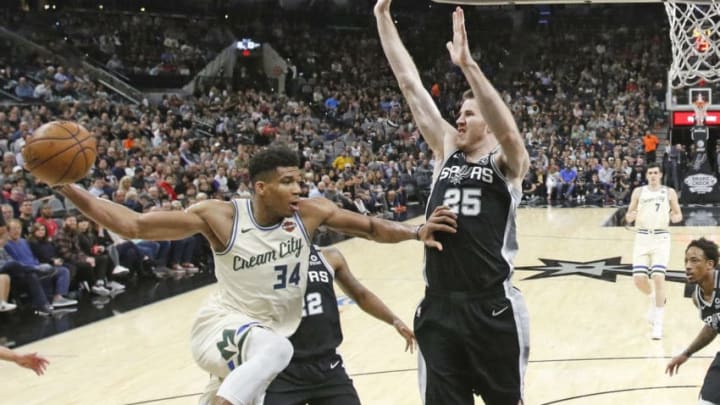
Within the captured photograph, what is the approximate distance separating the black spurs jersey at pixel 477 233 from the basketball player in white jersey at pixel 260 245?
0.11 m

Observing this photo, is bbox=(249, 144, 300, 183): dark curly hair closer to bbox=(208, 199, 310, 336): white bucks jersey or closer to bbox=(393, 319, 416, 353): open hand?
bbox=(208, 199, 310, 336): white bucks jersey

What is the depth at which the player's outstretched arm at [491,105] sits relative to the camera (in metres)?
3.57

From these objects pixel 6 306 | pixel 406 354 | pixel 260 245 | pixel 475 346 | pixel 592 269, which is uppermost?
pixel 260 245

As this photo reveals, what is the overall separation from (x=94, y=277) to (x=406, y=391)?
523 cm

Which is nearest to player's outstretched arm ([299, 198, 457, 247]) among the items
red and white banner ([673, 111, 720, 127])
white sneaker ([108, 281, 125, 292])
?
white sneaker ([108, 281, 125, 292])

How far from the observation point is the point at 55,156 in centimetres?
363

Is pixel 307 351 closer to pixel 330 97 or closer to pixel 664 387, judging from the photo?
pixel 664 387

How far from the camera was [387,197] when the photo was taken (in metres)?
19.8

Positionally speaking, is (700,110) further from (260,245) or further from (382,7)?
(260,245)

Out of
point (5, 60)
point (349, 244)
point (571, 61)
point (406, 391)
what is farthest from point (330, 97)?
point (406, 391)

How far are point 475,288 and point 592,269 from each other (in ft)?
30.0

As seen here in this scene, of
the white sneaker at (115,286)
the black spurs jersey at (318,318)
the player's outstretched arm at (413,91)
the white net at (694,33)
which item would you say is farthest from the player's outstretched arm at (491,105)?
the white sneaker at (115,286)

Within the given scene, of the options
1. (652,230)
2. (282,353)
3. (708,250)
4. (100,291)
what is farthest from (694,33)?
(282,353)

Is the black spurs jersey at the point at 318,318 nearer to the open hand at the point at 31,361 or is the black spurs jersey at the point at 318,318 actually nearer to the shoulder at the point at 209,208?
the shoulder at the point at 209,208
